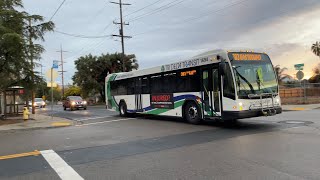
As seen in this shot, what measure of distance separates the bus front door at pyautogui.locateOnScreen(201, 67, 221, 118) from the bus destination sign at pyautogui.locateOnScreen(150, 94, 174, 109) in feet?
9.70

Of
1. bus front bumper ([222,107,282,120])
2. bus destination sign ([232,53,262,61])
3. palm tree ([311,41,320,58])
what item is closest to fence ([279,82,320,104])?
bus destination sign ([232,53,262,61])

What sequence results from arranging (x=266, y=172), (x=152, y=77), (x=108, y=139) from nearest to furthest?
(x=266, y=172) → (x=108, y=139) → (x=152, y=77)

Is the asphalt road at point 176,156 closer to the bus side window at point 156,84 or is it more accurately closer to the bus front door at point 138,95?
the bus side window at point 156,84

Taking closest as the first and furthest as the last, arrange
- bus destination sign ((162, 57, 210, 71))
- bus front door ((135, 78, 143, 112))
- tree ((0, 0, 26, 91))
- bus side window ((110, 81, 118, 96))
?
bus destination sign ((162, 57, 210, 71))
tree ((0, 0, 26, 91))
bus front door ((135, 78, 143, 112))
bus side window ((110, 81, 118, 96))

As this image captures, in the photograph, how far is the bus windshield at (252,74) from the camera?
13195 mm

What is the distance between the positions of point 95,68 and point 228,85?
42998 mm

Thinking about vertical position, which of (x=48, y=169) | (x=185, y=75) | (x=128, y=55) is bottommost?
(x=48, y=169)

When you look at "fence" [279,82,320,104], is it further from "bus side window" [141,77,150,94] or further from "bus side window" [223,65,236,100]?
"bus side window" [223,65,236,100]

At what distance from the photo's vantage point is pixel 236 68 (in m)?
13.3

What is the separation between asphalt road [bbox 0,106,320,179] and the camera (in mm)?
6730

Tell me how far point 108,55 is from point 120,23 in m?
11.0

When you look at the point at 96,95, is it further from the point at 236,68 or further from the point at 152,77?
the point at 236,68

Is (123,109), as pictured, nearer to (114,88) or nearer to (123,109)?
(123,109)

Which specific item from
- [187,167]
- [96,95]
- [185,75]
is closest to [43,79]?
[185,75]
